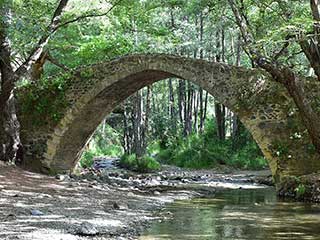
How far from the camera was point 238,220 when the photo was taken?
8.39 m

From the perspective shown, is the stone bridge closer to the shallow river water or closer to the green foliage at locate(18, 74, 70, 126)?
the green foliage at locate(18, 74, 70, 126)

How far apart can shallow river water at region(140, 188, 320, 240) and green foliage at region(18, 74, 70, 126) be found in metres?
5.67

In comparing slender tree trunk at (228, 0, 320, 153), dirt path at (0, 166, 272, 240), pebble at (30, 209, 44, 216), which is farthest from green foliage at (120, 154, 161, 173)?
pebble at (30, 209, 44, 216)

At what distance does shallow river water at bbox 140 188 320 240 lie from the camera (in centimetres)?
698

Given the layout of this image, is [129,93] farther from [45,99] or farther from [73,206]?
[73,206]

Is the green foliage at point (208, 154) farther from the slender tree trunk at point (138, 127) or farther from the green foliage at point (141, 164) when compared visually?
the slender tree trunk at point (138, 127)

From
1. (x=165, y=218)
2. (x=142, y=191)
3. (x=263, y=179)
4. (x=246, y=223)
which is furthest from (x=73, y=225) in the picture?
(x=263, y=179)

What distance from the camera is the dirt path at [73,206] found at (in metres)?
6.49

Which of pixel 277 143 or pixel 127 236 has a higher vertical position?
pixel 277 143

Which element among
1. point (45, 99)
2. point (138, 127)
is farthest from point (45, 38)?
point (138, 127)

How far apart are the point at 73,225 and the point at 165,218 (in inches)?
75.9

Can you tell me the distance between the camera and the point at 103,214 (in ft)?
27.1

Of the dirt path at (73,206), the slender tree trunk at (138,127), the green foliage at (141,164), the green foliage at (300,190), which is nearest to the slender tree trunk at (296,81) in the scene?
the green foliage at (300,190)

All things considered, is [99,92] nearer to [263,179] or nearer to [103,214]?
[263,179]
